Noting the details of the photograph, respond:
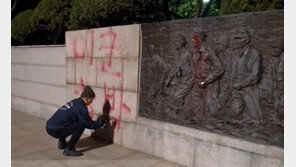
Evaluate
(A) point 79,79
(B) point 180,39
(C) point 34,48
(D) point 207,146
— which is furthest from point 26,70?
(D) point 207,146

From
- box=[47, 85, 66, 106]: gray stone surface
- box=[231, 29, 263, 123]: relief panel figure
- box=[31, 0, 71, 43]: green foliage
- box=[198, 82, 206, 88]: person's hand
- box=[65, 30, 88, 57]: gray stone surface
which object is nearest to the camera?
box=[231, 29, 263, 123]: relief panel figure

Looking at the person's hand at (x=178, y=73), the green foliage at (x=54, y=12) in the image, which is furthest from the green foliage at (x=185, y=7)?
the person's hand at (x=178, y=73)

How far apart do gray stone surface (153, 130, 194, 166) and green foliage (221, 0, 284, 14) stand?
2.33 meters

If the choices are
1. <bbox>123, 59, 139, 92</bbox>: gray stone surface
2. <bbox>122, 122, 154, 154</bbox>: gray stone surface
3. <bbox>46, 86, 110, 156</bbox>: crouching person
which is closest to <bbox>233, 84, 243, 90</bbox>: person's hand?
<bbox>122, 122, 154, 154</bbox>: gray stone surface

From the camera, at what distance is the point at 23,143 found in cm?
618

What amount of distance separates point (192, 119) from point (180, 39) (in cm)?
128

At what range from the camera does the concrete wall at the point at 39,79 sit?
773 cm

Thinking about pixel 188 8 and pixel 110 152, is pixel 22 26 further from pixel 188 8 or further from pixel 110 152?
pixel 188 8

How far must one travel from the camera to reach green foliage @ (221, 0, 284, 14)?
456cm

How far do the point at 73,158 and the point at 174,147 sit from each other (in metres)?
1.84

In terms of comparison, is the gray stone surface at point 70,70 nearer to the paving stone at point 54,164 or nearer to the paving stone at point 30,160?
the paving stone at point 30,160

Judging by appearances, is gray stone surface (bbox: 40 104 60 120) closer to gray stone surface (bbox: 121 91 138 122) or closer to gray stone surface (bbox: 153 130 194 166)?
gray stone surface (bbox: 121 91 138 122)

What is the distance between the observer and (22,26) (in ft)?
Answer: 32.1

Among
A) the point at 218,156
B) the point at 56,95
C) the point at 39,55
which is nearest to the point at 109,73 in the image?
the point at 56,95
